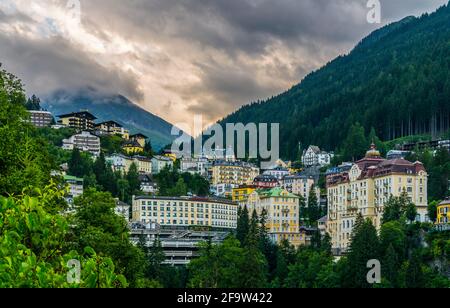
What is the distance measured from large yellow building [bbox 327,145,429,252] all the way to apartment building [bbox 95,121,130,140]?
54.2m

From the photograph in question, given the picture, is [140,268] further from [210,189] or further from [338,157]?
[210,189]

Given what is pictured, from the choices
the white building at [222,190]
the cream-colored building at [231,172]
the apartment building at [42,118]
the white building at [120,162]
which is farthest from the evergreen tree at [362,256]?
the apartment building at [42,118]

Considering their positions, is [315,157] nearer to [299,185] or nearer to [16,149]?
[299,185]

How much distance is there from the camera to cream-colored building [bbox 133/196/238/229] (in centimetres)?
9831

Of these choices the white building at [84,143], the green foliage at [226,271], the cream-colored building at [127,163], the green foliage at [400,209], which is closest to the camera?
the green foliage at [226,271]

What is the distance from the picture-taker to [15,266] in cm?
888

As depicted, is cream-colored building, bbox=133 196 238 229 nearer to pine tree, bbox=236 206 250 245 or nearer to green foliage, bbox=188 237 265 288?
pine tree, bbox=236 206 250 245

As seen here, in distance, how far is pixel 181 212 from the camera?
326ft

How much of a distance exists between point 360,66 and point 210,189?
47.5m

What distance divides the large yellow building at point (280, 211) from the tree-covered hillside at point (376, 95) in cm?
1977

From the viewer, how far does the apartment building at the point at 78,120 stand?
13475 centimetres

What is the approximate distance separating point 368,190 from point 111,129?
62.4 meters

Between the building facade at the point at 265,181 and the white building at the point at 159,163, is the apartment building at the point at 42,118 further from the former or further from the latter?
the building facade at the point at 265,181

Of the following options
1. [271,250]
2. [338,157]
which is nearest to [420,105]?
[338,157]
